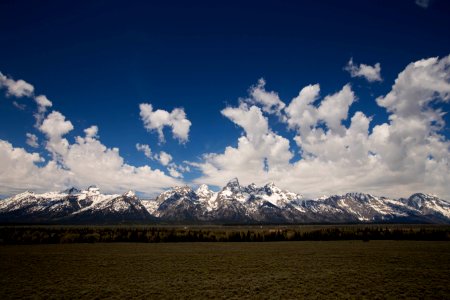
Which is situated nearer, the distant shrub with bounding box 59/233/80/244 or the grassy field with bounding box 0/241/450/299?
the grassy field with bounding box 0/241/450/299

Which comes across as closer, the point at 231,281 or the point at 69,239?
the point at 231,281

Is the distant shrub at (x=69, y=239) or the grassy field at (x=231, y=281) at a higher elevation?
the distant shrub at (x=69, y=239)

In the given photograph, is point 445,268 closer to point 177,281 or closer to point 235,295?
point 235,295

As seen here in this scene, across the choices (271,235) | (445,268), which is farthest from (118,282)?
(271,235)

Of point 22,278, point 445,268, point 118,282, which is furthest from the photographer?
point 445,268

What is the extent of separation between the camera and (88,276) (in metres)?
35.0

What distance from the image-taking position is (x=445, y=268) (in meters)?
37.7

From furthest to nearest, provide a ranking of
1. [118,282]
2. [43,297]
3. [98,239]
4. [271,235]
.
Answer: [271,235]
[98,239]
[118,282]
[43,297]

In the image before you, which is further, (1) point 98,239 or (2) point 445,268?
(1) point 98,239

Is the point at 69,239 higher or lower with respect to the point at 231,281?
higher

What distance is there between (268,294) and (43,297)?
1875 centimetres

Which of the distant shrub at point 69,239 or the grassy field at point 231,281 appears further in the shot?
the distant shrub at point 69,239

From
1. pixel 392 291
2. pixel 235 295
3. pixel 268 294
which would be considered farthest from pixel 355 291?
pixel 235 295

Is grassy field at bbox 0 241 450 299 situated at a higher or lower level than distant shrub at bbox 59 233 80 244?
lower
